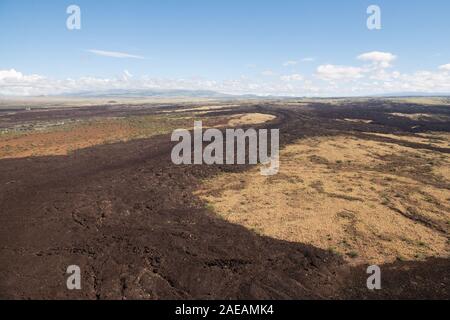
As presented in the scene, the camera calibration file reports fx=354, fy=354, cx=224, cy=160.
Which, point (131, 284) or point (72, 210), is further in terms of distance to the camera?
point (72, 210)

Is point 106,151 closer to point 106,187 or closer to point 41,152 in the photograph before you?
point 41,152

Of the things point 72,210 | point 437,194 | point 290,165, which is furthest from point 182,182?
point 437,194

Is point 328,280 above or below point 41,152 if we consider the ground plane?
below

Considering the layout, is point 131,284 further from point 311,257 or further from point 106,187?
point 106,187
